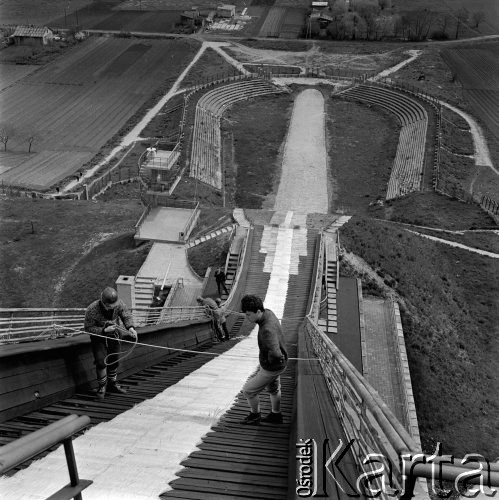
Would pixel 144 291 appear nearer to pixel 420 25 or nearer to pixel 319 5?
pixel 420 25

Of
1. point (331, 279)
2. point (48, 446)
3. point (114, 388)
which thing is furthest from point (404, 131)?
point (48, 446)

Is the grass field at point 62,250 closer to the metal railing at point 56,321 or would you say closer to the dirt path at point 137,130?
the metal railing at point 56,321

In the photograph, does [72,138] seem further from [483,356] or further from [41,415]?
[41,415]

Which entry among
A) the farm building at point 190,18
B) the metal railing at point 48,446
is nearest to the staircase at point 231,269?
the metal railing at point 48,446

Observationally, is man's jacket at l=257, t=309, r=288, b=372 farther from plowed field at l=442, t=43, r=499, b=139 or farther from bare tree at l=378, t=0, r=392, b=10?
bare tree at l=378, t=0, r=392, b=10

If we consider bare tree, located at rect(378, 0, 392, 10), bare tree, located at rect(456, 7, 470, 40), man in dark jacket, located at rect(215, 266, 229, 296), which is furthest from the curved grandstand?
bare tree, located at rect(378, 0, 392, 10)

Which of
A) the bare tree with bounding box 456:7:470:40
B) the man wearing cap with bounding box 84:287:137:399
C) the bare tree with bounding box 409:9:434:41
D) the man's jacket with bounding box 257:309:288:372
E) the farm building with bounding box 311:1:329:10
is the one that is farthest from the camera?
the farm building with bounding box 311:1:329:10

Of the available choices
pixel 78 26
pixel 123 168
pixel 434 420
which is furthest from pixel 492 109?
pixel 78 26
